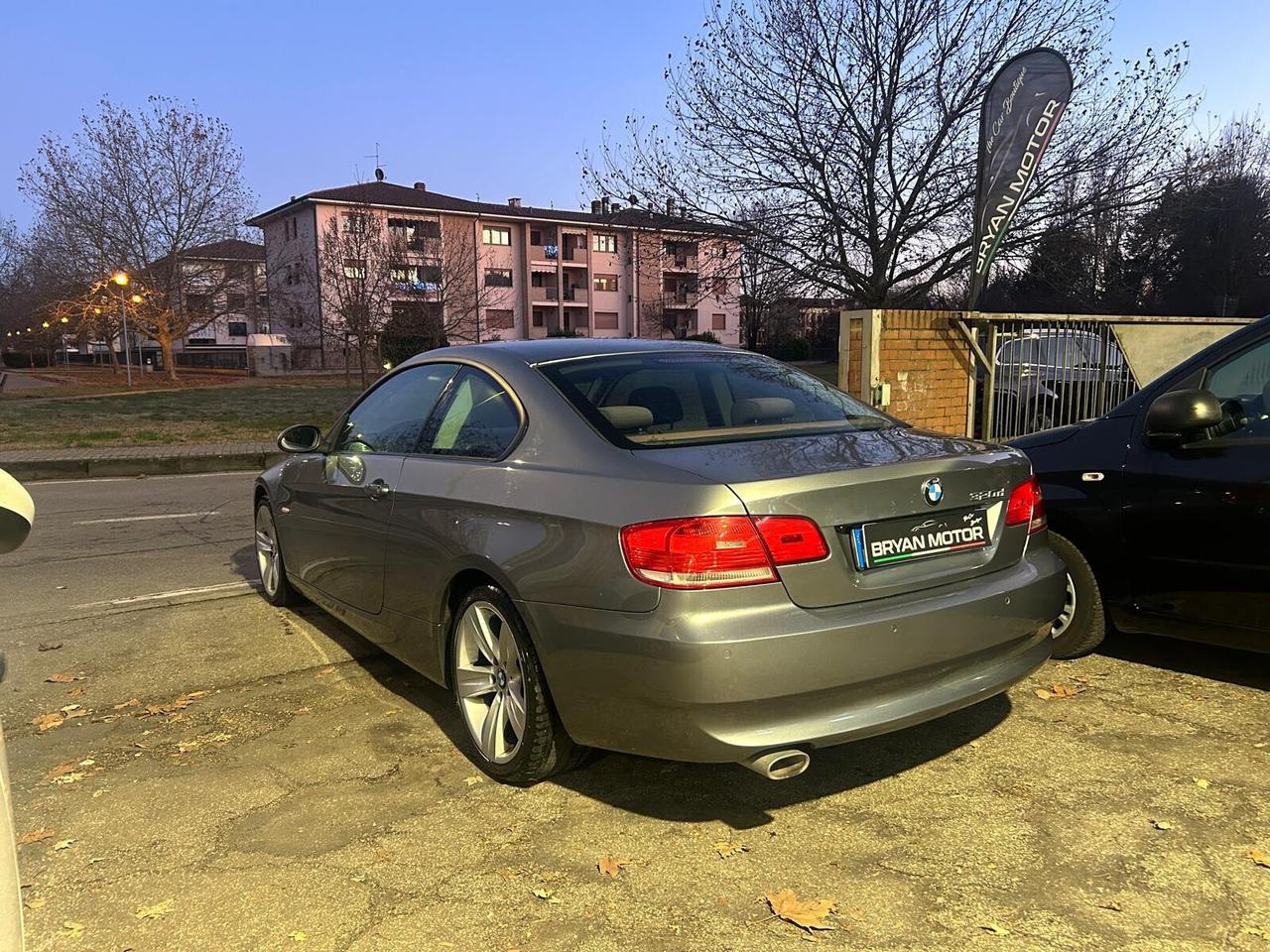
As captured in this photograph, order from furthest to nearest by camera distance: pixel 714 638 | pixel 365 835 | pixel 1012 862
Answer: pixel 365 835 → pixel 1012 862 → pixel 714 638

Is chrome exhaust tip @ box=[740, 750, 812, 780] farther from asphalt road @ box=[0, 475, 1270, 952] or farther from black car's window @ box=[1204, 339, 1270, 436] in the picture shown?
black car's window @ box=[1204, 339, 1270, 436]

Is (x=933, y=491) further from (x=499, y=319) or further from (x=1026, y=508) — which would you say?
(x=499, y=319)

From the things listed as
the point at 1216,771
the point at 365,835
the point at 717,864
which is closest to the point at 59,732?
the point at 365,835

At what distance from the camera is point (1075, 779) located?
121 inches

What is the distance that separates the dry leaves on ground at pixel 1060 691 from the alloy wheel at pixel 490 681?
2262 millimetres

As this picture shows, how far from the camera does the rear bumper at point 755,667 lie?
2428 millimetres

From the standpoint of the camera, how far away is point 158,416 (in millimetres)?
20219

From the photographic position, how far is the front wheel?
292 cm

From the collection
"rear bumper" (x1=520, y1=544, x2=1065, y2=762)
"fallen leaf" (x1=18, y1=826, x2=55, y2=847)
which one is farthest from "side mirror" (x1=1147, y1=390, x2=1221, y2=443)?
"fallen leaf" (x1=18, y1=826, x2=55, y2=847)

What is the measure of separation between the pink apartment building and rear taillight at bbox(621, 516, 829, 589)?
26.5 metres

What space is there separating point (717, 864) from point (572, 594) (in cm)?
89

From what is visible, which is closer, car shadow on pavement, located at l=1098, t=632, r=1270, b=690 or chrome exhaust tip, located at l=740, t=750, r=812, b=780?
chrome exhaust tip, located at l=740, t=750, r=812, b=780

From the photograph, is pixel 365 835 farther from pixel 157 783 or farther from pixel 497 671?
pixel 157 783

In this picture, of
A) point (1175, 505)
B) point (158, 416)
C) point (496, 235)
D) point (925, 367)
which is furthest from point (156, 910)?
point (496, 235)
